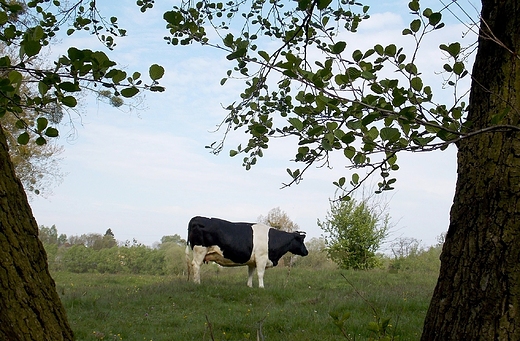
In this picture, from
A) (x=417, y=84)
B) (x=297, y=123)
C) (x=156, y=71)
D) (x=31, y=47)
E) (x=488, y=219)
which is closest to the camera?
(x=31, y=47)

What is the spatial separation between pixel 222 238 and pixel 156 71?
422 inches

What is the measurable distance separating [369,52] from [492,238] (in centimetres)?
123

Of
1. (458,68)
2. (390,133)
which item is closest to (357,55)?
(458,68)

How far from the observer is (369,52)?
7.43ft

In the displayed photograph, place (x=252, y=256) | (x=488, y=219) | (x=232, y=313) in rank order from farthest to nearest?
(x=252, y=256) → (x=232, y=313) → (x=488, y=219)

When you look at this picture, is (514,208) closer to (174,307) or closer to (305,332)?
(305,332)

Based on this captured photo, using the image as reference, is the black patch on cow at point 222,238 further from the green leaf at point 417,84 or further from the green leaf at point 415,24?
the green leaf at point 417,84

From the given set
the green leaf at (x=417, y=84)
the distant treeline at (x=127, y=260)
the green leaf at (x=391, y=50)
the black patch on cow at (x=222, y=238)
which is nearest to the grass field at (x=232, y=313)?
the black patch on cow at (x=222, y=238)

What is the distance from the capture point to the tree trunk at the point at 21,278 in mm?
1835

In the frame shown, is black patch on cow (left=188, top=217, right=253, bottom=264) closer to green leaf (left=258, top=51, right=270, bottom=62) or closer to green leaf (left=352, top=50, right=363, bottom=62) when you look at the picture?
green leaf (left=352, top=50, right=363, bottom=62)

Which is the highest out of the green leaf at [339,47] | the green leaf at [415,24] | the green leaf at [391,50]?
the green leaf at [415,24]

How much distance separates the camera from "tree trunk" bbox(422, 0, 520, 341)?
2.66 metres

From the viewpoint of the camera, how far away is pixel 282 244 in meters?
13.0

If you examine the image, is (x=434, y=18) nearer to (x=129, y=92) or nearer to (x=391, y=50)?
(x=391, y=50)
